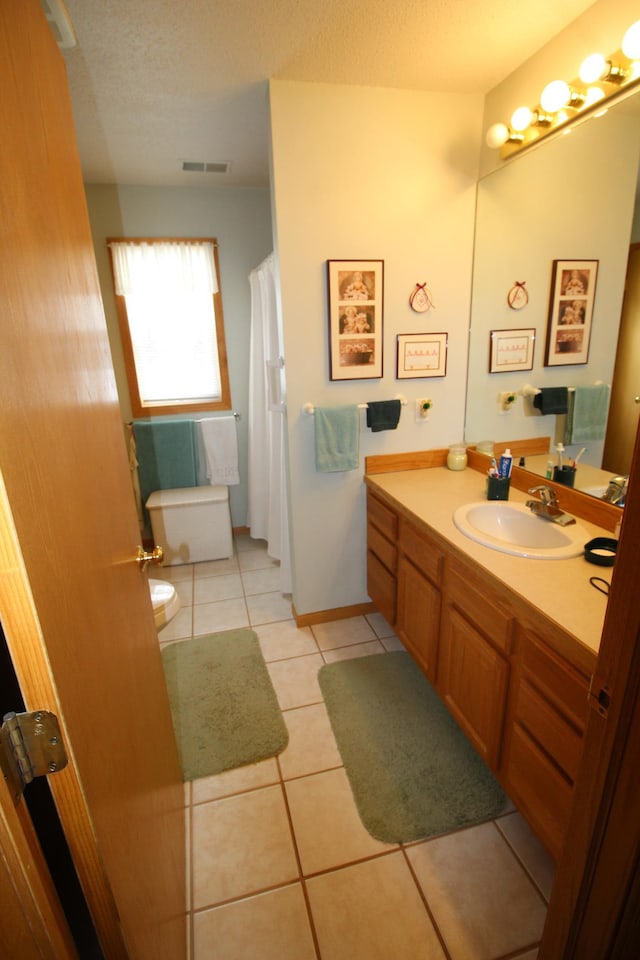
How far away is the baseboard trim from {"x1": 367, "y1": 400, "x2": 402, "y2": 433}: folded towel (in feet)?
3.49

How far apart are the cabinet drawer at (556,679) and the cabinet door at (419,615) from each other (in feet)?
1.73

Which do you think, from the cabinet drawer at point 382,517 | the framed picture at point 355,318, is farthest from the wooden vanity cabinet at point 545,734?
the framed picture at point 355,318

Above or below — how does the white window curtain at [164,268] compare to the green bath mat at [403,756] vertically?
above

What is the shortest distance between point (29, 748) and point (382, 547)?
1.85 meters

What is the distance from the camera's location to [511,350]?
6.84 feet

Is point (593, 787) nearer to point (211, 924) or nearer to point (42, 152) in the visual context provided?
point (211, 924)

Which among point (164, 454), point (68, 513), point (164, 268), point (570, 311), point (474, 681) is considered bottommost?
point (474, 681)

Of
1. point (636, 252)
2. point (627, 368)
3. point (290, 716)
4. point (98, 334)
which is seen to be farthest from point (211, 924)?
point (636, 252)

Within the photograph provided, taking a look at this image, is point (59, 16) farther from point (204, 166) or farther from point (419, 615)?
point (419, 615)

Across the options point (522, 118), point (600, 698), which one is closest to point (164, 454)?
point (522, 118)

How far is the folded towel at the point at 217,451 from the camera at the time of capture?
3350 mm

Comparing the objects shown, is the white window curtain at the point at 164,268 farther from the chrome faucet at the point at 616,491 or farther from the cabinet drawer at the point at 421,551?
the chrome faucet at the point at 616,491

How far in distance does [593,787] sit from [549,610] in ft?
1.51

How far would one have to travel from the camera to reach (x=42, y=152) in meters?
0.66
